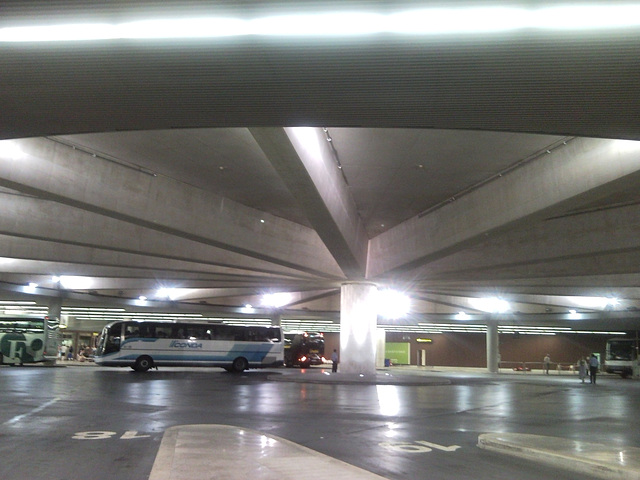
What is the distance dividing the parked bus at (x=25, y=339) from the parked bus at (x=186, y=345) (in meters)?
8.04

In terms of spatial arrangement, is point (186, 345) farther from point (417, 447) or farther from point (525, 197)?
point (417, 447)

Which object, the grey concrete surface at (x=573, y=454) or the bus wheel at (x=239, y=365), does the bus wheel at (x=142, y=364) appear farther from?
the grey concrete surface at (x=573, y=454)

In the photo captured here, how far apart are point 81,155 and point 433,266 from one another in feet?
60.0

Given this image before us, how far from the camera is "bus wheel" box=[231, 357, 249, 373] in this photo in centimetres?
3938

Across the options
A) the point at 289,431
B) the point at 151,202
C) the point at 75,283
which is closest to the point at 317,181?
the point at 289,431

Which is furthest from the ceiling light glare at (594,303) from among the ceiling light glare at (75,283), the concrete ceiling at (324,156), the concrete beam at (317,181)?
the ceiling light glare at (75,283)

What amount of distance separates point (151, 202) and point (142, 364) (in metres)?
18.7

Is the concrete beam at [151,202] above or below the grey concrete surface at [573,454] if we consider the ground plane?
above

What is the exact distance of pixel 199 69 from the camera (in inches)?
297

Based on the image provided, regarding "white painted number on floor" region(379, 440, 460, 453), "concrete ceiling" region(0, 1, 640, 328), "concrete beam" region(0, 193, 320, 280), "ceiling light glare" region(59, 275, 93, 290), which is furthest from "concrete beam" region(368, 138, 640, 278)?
"ceiling light glare" region(59, 275, 93, 290)

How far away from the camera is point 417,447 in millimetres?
10258

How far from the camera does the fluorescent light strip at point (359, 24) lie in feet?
20.5

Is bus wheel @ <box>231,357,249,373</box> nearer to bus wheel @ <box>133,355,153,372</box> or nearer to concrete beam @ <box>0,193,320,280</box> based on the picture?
bus wheel @ <box>133,355,153,372</box>

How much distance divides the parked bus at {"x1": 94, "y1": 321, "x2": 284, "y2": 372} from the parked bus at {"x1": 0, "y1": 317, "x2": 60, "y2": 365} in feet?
26.4
